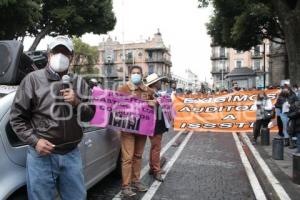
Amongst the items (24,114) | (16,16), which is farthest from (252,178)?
(16,16)

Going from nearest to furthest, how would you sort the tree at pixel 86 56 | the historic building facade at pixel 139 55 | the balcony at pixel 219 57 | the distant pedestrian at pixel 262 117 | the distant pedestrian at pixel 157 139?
the distant pedestrian at pixel 157 139 → the distant pedestrian at pixel 262 117 → the tree at pixel 86 56 → the balcony at pixel 219 57 → the historic building facade at pixel 139 55

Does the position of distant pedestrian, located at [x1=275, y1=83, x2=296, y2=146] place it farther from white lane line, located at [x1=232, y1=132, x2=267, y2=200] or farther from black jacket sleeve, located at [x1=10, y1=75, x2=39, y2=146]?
black jacket sleeve, located at [x1=10, y1=75, x2=39, y2=146]

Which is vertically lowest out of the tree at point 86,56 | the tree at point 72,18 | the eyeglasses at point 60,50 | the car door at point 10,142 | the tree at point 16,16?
the car door at point 10,142

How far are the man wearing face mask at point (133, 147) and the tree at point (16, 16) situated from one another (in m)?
12.5

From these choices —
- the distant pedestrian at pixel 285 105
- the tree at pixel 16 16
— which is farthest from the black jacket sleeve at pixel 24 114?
the tree at pixel 16 16

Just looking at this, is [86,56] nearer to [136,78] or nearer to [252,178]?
[252,178]

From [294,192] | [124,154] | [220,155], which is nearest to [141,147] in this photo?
[124,154]

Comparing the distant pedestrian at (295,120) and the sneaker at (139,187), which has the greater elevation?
the distant pedestrian at (295,120)

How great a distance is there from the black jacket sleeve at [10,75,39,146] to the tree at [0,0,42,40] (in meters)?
15.5

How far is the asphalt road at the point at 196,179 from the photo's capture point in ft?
23.4

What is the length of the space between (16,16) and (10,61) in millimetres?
15977

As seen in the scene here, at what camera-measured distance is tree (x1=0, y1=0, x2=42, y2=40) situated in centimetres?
1930

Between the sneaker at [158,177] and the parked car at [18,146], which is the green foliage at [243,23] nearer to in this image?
the sneaker at [158,177]

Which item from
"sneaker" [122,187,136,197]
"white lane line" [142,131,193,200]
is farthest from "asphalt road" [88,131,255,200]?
"sneaker" [122,187,136,197]
